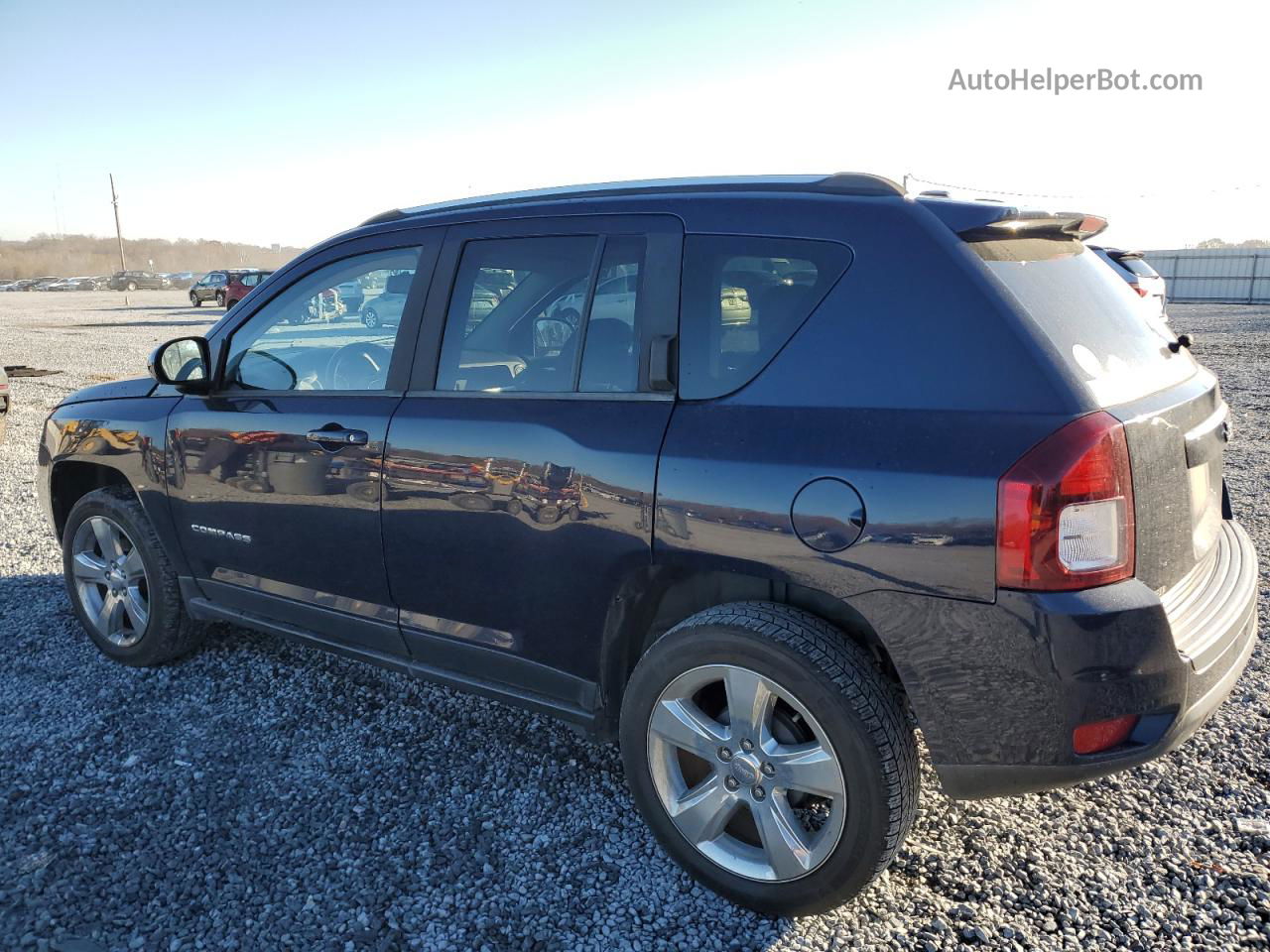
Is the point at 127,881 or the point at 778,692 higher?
the point at 778,692

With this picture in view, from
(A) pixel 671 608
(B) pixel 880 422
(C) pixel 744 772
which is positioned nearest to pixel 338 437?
(A) pixel 671 608

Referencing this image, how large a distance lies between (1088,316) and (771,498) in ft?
3.19

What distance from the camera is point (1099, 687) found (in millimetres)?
2066

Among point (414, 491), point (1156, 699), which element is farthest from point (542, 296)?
point (1156, 699)

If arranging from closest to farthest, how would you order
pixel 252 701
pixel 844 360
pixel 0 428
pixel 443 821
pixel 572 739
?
1. pixel 844 360
2. pixel 443 821
3. pixel 572 739
4. pixel 252 701
5. pixel 0 428

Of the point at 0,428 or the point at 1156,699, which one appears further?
the point at 0,428

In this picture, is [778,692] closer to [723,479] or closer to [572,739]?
[723,479]

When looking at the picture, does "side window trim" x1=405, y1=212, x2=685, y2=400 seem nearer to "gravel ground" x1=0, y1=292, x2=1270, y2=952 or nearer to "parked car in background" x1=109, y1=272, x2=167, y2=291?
"gravel ground" x1=0, y1=292, x2=1270, y2=952

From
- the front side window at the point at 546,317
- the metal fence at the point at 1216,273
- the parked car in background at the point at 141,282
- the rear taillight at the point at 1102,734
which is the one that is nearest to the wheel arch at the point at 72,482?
the front side window at the point at 546,317

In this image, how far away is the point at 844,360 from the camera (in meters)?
2.32

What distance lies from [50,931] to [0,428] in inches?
348

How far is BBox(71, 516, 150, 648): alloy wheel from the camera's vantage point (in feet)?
13.3

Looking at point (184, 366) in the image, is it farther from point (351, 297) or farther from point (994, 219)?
point (994, 219)

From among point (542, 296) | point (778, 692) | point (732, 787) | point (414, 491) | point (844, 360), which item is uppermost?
point (542, 296)
